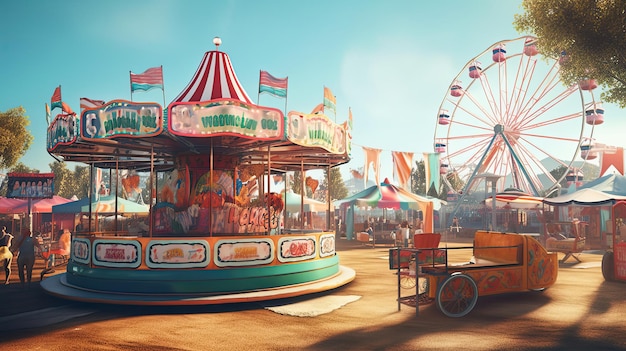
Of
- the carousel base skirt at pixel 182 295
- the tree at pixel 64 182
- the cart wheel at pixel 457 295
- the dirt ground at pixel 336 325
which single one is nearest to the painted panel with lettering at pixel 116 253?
the carousel base skirt at pixel 182 295

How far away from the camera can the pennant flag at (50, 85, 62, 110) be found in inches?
460

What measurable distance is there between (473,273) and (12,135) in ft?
81.6

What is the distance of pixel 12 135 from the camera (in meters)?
24.4

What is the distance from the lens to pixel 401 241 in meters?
22.9

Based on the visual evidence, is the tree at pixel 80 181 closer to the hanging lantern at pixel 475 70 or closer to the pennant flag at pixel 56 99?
the hanging lantern at pixel 475 70

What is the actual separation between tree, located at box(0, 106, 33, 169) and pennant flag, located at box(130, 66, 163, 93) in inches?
668

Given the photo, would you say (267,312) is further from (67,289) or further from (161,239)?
(67,289)

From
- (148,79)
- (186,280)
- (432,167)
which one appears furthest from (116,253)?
(432,167)

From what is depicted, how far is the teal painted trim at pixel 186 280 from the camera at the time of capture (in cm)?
933

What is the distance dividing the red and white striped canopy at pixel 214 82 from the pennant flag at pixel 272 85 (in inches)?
51.7

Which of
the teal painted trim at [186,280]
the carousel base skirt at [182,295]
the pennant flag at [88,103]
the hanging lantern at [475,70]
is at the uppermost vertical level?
the hanging lantern at [475,70]

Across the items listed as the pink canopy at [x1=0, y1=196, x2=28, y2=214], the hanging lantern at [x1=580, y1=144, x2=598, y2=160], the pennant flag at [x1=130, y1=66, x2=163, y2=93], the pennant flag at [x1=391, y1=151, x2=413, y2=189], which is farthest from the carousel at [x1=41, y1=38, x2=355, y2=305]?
the hanging lantern at [x1=580, y1=144, x2=598, y2=160]

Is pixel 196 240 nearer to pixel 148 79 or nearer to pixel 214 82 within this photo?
pixel 148 79

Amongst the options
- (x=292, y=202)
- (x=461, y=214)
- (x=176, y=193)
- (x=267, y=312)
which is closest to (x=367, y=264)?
(x=176, y=193)
